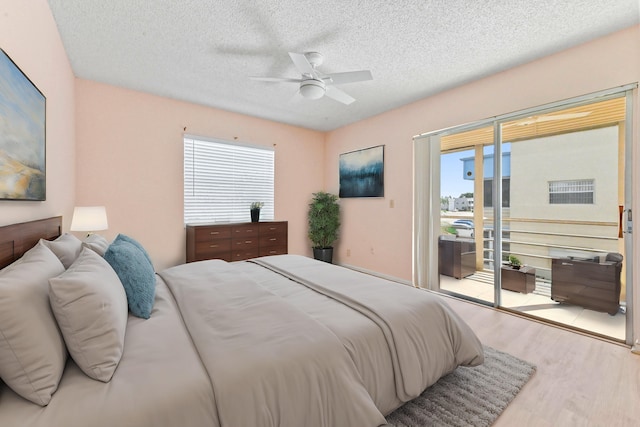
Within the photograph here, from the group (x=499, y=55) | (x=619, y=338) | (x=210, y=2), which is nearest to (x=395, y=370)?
(x=619, y=338)

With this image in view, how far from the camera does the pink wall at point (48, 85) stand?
5.02ft

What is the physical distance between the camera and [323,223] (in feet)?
16.5

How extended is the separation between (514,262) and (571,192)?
36.0 inches

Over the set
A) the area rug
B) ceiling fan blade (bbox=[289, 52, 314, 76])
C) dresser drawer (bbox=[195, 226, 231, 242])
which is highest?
ceiling fan blade (bbox=[289, 52, 314, 76])

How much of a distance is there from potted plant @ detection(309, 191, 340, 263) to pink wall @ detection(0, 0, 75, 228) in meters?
3.39

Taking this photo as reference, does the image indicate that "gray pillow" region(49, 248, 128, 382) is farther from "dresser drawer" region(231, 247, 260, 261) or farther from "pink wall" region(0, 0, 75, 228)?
"dresser drawer" region(231, 247, 260, 261)

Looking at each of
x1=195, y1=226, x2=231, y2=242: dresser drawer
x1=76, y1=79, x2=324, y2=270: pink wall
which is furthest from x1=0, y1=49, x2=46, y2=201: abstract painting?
x1=195, y1=226, x2=231, y2=242: dresser drawer

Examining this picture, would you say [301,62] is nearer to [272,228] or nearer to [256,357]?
[256,357]

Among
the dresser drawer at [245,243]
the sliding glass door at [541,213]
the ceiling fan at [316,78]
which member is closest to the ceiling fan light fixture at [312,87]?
the ceiling fan at [316,78]

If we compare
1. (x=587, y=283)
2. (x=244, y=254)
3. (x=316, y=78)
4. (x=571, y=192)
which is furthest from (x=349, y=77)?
(x=587, y=283)

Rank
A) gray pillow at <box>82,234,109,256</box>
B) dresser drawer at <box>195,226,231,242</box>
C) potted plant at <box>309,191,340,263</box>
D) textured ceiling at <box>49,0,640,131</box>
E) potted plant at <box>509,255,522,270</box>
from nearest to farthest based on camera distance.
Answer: gray pillow at <box>82,234,109,256</box> → textured ceiling at <box>49,0,640,131</box> → potted plant at <box>509,255,522,270</box> → dresser drawer at <box>195,226,231,242</box> → potted plant at <box>309,191,340,263</box>

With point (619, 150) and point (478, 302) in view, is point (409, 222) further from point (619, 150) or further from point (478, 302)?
point (619, 150)

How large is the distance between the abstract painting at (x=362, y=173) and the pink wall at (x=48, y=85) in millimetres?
3854

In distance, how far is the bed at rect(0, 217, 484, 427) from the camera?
90cm
